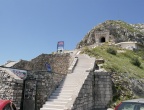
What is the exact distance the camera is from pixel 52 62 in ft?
80.9

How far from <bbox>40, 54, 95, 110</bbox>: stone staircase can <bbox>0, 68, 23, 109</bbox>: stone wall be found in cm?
220

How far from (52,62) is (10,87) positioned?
12.5 metres

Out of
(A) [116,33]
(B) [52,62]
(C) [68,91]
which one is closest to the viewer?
(C) [68,91]

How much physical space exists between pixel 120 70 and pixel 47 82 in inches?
321

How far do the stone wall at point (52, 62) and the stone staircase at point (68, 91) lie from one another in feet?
11.3

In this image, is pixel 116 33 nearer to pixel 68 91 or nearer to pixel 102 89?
pixel 102 89

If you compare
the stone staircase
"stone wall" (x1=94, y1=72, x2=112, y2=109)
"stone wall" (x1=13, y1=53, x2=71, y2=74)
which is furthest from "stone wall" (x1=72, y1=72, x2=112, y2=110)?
"stone wall" (x1=13, y1=53, x2=71, y2=74)

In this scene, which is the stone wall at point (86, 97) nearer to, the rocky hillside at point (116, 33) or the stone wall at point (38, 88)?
the stone wall at point (38, 88)

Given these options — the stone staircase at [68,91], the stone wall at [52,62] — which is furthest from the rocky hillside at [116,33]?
the stone staircase at [68,91]

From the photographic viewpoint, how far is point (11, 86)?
1222 centimetres

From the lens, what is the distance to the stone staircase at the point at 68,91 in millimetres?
13852

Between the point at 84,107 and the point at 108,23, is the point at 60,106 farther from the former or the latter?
the point at 108,23

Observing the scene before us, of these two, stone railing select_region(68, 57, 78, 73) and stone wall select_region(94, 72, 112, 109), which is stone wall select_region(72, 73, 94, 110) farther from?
stone railing select_region(68, 57, 78, 73)

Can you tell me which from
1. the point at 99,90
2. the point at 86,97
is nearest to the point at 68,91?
the point at 86,97
